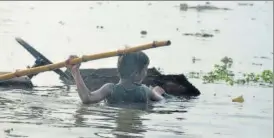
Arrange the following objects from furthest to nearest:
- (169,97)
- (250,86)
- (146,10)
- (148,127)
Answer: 1. (146,10)
2. (250,86)
3. (169,97)
4. (148,127)

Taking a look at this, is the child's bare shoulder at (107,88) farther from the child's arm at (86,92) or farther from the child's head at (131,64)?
the child's head at (131,64)

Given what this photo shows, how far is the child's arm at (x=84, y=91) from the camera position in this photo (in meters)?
9.28

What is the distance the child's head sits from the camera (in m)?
9.84

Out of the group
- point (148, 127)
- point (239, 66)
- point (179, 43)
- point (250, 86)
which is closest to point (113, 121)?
point (148, 127)

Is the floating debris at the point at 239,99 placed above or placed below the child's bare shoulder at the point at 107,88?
below

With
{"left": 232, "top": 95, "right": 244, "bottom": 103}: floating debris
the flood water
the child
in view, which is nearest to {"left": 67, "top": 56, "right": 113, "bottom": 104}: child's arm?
the child

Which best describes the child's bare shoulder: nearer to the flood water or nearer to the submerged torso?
the submerged torso

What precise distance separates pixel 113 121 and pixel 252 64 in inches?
365

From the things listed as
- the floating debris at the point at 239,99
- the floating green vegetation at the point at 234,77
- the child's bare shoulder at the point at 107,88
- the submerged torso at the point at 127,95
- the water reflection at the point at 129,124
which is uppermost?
the floating green vegetation at the point at 234,77

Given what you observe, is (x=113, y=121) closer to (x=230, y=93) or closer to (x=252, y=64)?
(x=230, y=93)

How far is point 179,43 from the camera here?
71.8 feet

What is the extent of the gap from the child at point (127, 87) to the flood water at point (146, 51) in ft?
0.61

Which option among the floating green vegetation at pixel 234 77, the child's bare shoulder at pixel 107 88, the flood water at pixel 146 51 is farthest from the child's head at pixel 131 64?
the floating green vegetation at pixel 234 77

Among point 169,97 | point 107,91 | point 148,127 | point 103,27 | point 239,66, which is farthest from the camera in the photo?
point 103,27
